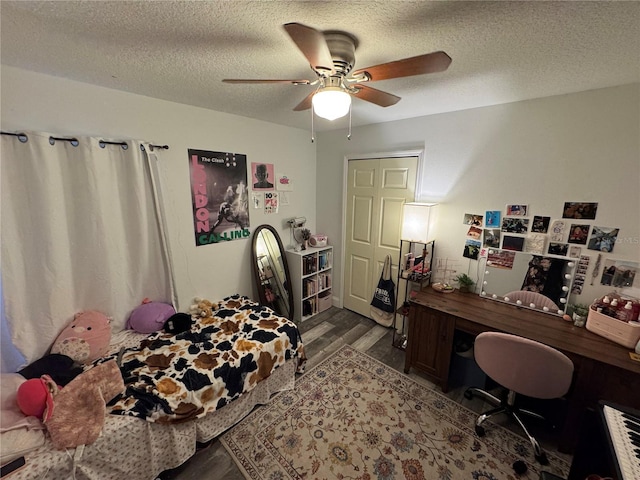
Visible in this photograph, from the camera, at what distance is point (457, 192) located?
240 cm

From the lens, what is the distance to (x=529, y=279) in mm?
2127

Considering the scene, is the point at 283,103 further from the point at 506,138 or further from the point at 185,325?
the point at 185,325

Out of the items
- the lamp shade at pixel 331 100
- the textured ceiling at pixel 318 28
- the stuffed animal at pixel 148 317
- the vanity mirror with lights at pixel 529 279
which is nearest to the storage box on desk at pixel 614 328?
the vanity mirror with lights at pixel 529 279

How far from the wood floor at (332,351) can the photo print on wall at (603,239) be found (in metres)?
1.34

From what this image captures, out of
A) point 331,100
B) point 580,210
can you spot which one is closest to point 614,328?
point 580,210

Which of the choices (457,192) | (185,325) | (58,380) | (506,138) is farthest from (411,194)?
(58,380)

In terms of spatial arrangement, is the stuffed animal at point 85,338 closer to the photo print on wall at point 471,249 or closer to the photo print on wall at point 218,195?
the photo print on wall at point 218,195

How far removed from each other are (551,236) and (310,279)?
235 centimetres

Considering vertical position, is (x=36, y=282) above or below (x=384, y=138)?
below

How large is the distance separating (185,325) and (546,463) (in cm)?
264

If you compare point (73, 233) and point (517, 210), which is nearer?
point (73, 233)

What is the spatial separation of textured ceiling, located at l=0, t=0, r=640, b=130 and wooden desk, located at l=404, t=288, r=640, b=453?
5.26ft

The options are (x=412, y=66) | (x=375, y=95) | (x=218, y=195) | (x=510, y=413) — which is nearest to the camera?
(x=412, y=66)

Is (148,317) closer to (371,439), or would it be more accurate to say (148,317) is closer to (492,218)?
(371,439)
